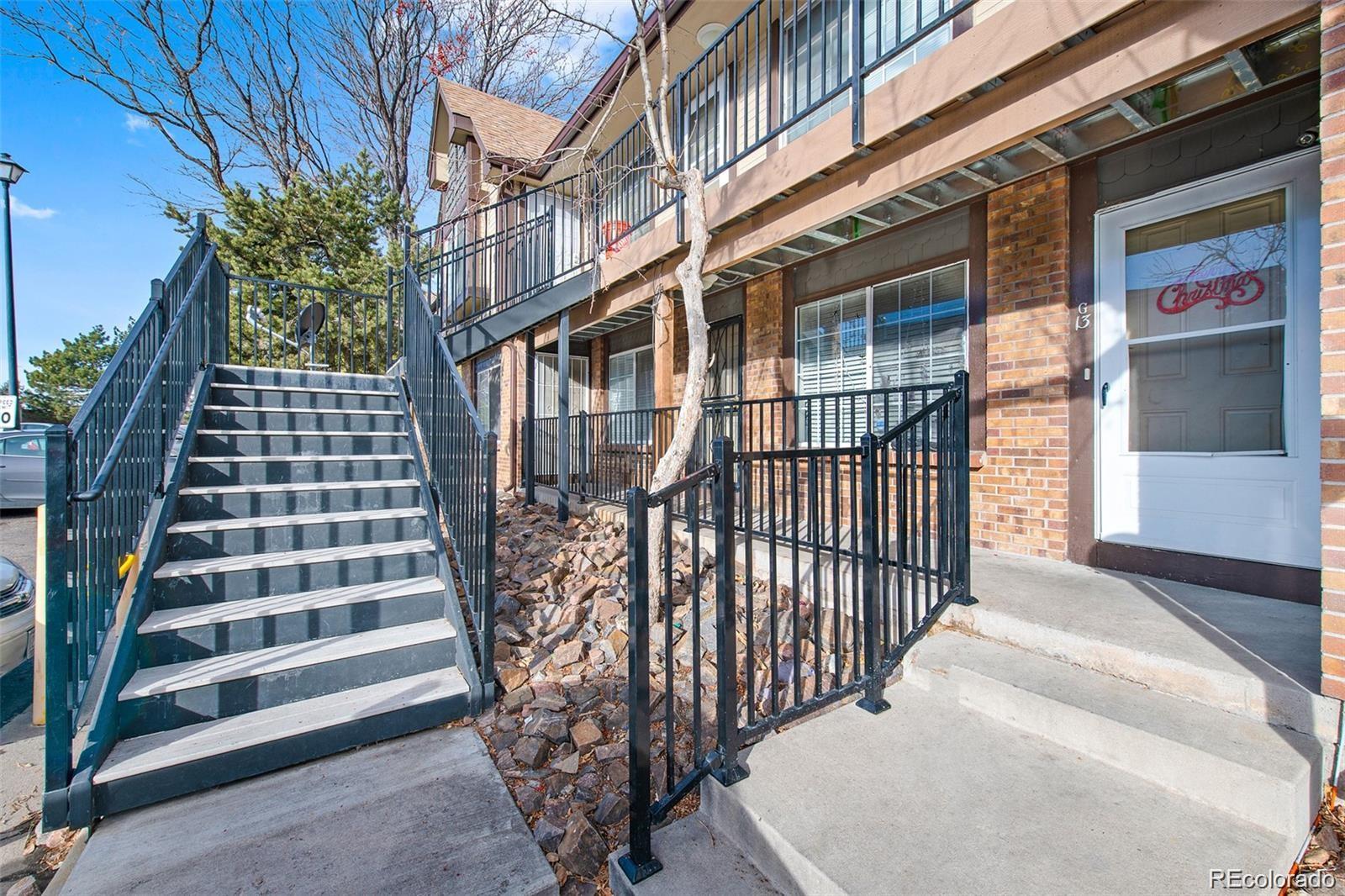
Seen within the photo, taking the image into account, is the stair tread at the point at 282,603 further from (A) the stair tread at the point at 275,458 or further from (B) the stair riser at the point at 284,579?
(A) the stair tread at the point at 275,458

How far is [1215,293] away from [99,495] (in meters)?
5.13

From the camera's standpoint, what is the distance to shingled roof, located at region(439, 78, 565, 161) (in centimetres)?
932

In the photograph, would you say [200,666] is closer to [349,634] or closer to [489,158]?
[349,634]

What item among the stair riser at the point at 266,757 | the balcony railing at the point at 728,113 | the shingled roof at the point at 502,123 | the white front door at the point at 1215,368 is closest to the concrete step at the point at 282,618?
the stair riser at the point at 266,757

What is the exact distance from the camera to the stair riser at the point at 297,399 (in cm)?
422

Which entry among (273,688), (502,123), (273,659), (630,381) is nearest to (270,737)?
(273,688)

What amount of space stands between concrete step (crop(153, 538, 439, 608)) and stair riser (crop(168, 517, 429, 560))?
0.12 ft

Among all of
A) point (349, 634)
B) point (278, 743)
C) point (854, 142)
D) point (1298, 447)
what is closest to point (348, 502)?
point (349, 634)

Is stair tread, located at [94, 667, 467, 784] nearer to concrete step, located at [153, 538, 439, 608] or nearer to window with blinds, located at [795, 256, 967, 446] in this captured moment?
concrete step, located at [153, 538, 439, 608]

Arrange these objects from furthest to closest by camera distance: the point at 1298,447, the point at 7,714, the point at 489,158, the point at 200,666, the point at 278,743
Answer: the point at 489,158 → the point at 7,714 → the point at 1298,447 → the point at 200,666 → the point at 278,743

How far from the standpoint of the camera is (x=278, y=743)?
2252 mm

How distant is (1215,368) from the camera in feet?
9.88

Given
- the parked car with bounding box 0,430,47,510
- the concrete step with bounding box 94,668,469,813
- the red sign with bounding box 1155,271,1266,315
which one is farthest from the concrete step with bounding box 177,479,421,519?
the parked car with bounding box 0,430,47,510

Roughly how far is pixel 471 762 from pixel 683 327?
18.6ft
